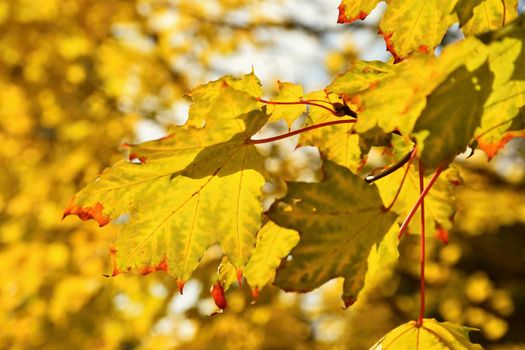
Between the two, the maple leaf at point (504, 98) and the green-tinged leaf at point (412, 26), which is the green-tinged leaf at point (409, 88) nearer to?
the maple leaf at point (504, 98)

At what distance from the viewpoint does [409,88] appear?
0.56 metres

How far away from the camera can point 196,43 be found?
4.71 m

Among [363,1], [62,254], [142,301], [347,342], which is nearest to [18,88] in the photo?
[62,254]

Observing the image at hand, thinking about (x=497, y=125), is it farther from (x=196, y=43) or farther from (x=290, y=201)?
(x=196, y=43)

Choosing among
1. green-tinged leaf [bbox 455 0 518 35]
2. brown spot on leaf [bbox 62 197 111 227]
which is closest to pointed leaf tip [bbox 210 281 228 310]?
brown spot on leaf [bbox 62 197 111 227]

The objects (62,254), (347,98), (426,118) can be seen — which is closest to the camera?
(426,118)

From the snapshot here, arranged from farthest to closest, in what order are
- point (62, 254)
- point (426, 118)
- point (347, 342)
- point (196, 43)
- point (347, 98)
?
point (196, 43)
point (62, 254)
point (347, 342)
point (347, 98)
point (426, 118)

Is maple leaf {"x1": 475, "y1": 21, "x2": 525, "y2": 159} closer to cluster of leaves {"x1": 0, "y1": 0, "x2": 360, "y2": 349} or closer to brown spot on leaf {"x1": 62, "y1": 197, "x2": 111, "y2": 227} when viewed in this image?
brown spot on leaf {"x1": 62, "y1": 197, "x2": 111, "y2": 227}

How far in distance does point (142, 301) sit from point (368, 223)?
132 inches

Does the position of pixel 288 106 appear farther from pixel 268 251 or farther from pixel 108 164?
pixel 108 164

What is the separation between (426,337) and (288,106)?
0.34 metres

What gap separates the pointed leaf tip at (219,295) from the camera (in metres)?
0.77

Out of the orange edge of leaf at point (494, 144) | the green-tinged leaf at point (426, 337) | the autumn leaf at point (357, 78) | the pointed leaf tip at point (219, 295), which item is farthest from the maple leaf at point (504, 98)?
the pointed leaf tip at point (219, 295)

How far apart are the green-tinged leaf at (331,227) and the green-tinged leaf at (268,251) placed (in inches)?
0.9
